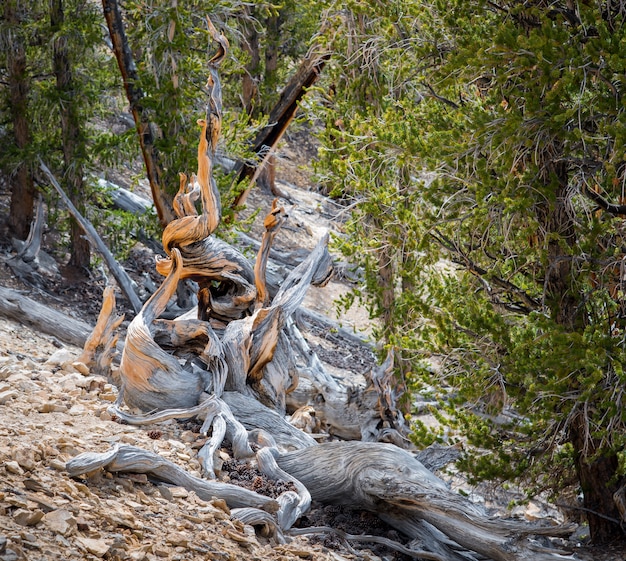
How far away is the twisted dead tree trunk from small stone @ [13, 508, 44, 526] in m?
0.68

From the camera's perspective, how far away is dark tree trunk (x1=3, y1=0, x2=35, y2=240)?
1063 centimetres

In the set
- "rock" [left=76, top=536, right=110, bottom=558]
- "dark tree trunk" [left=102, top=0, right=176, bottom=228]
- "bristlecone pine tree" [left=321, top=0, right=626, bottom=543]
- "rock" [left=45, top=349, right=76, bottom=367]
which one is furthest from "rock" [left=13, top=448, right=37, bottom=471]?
"dark tree trunk" [left=102, top=0, right=176, bottom=228]

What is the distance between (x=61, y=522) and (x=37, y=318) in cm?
563

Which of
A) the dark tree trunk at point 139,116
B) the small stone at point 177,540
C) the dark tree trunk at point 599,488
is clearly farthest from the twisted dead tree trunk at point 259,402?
the dark tree trunk at point 139,116

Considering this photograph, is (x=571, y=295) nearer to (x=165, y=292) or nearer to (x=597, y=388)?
(x=597, y=388)

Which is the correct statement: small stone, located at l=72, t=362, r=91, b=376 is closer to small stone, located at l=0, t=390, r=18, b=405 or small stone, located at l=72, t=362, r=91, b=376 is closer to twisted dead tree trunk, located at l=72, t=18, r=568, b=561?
twisted dead tree trunk, located at l=72, t=18, r=568, b=561

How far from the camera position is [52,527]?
3.83m

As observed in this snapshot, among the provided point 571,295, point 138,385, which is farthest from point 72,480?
point 571,295

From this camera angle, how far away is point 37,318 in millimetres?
9117

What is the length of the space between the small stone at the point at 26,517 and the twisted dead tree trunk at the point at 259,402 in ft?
2.22

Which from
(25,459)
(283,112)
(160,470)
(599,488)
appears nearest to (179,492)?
(160,470)

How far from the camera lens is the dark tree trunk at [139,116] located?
1050 centimetres

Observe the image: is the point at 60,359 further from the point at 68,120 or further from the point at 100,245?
the point at 68,120

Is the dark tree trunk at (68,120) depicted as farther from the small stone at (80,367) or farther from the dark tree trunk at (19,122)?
the small stone at (80,367)
